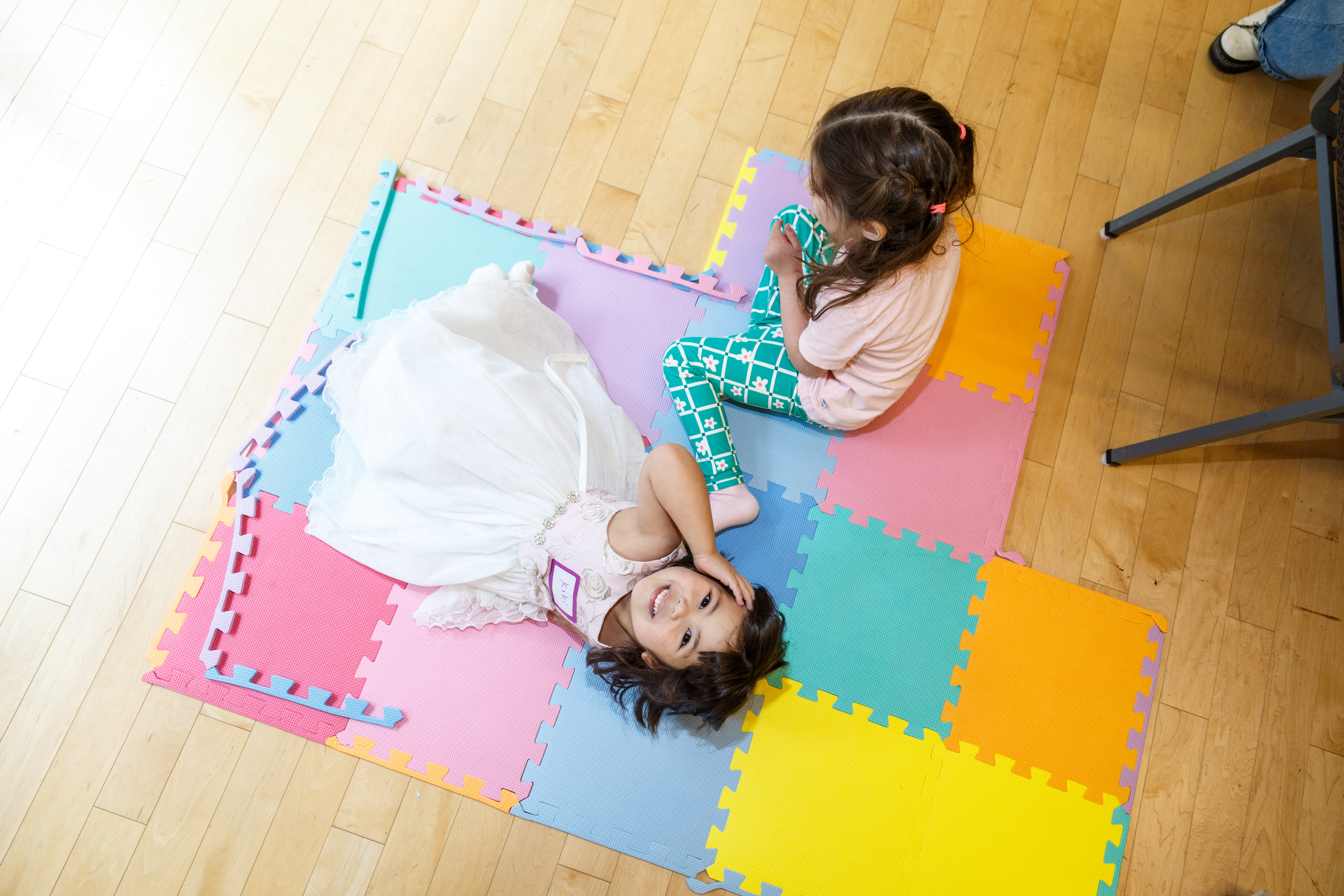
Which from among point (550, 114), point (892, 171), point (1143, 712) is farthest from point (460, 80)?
point (1143, 712)

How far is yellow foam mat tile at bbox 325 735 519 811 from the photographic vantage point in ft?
5.51

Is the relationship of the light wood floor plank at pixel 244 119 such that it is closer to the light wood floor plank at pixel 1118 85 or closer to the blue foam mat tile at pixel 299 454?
the blue foam mat tile at pixel 299 454

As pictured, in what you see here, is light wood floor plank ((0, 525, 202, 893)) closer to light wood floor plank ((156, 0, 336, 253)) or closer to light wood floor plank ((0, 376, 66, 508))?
light wood floor plank ((0, 376, 66, 508))

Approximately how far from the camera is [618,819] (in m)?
1.68

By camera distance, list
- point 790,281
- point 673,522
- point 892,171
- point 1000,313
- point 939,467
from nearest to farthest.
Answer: point 892,171 → point 673,522 → point 790,281 → point 939,467 → point 1000,313

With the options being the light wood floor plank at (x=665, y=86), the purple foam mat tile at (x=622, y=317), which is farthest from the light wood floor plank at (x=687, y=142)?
the purple foam mat tile at (x=622, y=317)

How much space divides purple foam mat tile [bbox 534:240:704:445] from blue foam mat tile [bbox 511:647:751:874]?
0.66 m

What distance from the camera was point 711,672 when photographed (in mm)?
1433

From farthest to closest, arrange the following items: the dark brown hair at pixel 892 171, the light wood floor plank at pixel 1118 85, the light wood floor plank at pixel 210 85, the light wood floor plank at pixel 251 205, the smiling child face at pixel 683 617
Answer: the light wood floor plank at pixel 1118 85
the light wood floor plank at pixel 210 85
the light wood floor plank at pixel 251 205
the smiling child face at pixel 683 617
the dark brown hair at pixel 892 171

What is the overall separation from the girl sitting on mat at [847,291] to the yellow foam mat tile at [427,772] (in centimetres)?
77

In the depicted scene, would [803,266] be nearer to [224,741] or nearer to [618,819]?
[618,819]

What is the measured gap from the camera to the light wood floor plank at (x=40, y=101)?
6.42 feet

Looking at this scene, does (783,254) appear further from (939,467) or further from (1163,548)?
(1163,548)

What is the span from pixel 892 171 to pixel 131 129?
1.95m
